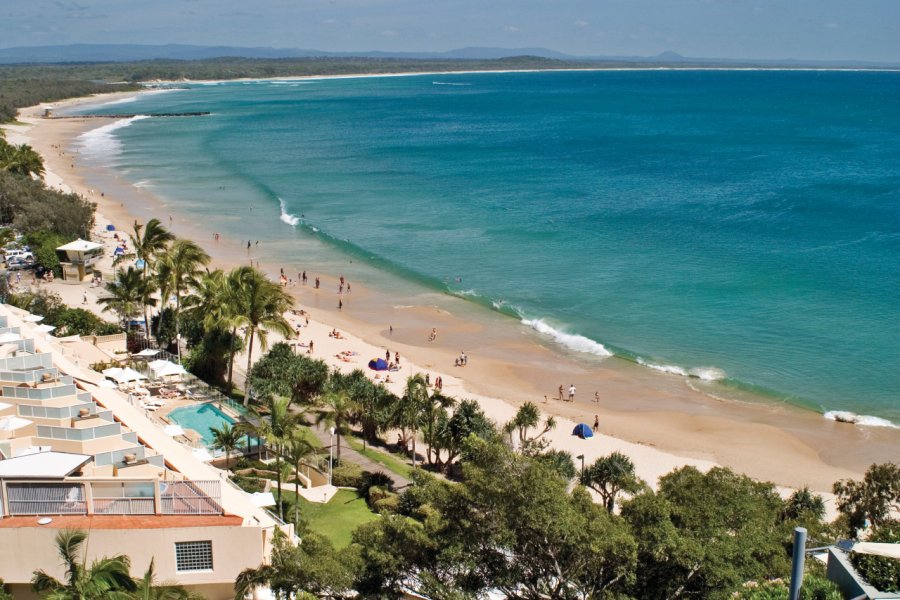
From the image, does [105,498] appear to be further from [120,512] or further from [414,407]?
[414,407]

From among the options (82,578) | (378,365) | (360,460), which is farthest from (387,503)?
(378,365)

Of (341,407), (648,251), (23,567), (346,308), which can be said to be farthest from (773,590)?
(648,251)

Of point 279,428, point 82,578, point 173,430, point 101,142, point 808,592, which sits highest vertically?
point 808,592

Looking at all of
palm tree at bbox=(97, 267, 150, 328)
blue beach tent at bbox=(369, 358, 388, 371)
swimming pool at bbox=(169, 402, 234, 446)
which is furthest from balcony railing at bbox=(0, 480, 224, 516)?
blue beach tent at bbox=(369, 358, 388, 371)

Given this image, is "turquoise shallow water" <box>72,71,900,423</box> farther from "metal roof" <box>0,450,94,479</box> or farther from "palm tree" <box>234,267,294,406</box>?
"metal roof" <box>0,450,94,479</box>

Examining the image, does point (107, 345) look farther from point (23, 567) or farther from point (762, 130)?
point (762, 130)

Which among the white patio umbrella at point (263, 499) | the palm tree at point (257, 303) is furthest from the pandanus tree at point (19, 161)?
the white patio umbrella at point (263, 499)
